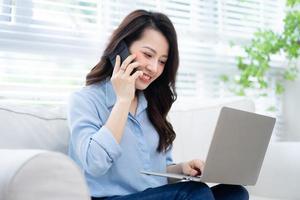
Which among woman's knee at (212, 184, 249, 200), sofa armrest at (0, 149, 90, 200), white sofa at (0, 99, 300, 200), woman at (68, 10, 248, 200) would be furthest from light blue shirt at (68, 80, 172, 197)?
sofa armrest at (0, 149, 90, 200)

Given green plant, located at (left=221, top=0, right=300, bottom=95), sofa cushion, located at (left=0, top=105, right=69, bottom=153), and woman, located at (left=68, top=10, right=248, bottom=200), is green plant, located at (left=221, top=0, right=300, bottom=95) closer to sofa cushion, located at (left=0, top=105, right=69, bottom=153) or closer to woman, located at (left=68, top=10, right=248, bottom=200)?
woman, located at (left=68, top=10, right=248, bottom=200)

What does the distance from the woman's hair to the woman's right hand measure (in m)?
0.09

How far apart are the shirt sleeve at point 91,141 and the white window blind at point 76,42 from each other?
58 cm

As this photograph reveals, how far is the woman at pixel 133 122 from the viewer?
1306mm

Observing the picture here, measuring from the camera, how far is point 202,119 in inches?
77.3

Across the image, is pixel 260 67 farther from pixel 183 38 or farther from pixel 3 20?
pixel 3 20

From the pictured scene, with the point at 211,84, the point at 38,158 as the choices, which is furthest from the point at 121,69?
the point at 211,84

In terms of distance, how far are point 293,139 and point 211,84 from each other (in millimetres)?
750

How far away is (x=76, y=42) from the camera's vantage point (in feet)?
7.39

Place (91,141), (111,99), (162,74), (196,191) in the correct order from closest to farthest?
(196,191)
(91,141)
(111,99)
(162,74)

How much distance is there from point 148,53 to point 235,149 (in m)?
0.46

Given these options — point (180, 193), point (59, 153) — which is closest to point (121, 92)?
point (180, 193)

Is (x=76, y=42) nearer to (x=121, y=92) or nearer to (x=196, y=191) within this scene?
(x=121, y=92)

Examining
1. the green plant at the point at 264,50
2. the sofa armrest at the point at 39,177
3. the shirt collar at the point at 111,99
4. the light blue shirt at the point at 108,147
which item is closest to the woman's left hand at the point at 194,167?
the light blue shirt at the point at 108,147
